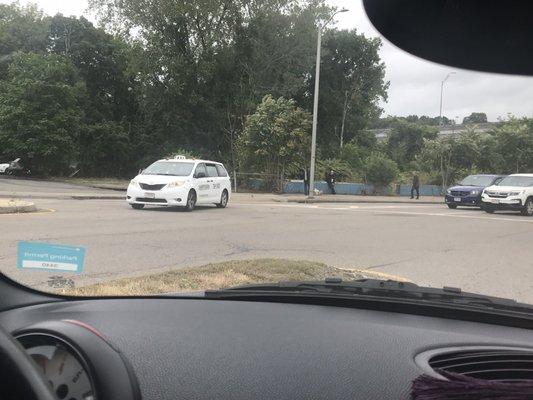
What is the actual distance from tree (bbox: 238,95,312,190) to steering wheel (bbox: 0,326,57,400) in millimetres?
4818

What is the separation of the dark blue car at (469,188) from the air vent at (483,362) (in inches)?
59.4

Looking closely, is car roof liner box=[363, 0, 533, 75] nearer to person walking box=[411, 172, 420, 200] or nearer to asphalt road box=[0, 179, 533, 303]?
person walking box=[411, 172, 420, 200]

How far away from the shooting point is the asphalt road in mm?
6828

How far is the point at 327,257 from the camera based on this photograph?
8086 millimetres

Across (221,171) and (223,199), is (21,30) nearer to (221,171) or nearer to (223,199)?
(221,171)

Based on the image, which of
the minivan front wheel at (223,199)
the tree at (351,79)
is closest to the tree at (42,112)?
the tree at (351,79)

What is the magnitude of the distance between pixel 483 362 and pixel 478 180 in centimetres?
195

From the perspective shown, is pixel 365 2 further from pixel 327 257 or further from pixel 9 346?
pixel 327 257

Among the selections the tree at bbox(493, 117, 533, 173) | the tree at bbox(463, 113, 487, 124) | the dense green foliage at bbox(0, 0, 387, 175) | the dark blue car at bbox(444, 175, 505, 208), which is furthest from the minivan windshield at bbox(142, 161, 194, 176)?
the tree at bbox(463, 113, 487, 124)

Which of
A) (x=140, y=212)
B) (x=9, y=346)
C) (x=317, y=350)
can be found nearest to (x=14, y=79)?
(x=317, y=350)

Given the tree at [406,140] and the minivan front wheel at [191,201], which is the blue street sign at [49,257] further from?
the minivan front wheel at [191,201]

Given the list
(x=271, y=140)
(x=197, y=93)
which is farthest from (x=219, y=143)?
(x=271, y=140)

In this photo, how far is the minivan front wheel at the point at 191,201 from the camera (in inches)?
539

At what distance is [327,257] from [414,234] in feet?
10.6
